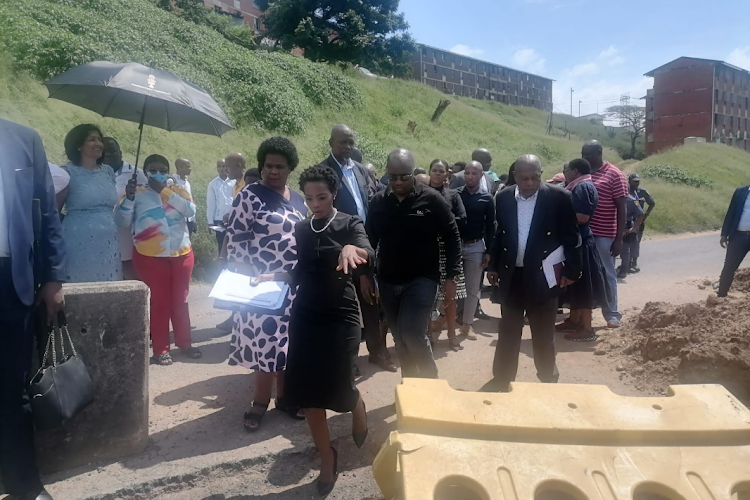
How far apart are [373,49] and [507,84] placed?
47.6 metres

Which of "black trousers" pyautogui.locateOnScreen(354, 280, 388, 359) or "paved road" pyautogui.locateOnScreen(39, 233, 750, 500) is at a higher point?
"black trousers" pyautogui.locateOnScreen(354, 280, 388, 359)

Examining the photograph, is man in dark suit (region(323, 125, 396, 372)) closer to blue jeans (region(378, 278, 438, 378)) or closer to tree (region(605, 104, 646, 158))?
blue jeans (region(378, 278, 438, 378))

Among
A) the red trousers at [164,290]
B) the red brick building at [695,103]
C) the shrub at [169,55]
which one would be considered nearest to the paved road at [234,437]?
the red trousers at [164,290]

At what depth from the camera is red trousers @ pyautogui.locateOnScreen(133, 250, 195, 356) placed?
4.62 m

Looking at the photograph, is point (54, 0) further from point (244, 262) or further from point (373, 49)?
point (373, 49)

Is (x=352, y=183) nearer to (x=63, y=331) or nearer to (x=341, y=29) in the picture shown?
(x=63, y=331)

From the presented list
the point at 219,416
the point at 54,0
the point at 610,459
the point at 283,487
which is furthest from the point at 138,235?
the point at 54,0

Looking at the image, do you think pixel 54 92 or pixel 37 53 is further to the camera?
pixel 37 53

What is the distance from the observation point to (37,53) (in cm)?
1291

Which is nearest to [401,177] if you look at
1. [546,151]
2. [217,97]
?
[217,97]

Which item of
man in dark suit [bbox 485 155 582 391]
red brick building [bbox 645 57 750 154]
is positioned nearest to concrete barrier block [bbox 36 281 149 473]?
man in dark suit [bbox 485 155 582 391]

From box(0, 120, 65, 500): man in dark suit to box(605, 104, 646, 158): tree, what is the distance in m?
63.4

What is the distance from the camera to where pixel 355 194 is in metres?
4.59

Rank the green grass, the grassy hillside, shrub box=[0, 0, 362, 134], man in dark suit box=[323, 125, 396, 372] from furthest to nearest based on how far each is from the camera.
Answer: the green grass
shrub box=[0, 0, 362, 134]
the grassy hillside
man in dark suit box=[323, 125, 396, 372]
